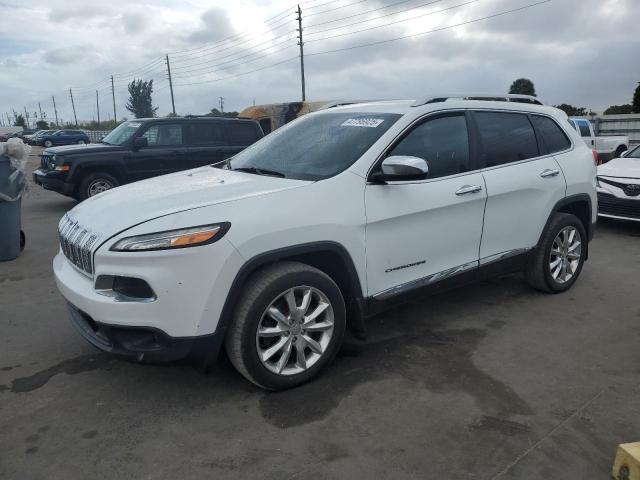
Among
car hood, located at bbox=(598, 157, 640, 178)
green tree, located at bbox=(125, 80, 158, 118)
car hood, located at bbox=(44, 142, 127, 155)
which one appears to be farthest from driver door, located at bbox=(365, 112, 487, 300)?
green tree, located at bbox=(125, 80, 158, 118)

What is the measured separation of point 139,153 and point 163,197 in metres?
7.44

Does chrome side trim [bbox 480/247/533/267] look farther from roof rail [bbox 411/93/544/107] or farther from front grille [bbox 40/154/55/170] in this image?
front grille [bbox 40/154/55/170]

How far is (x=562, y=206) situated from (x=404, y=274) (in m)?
2.06

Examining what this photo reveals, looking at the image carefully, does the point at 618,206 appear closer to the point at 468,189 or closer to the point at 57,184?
the point at 468,189

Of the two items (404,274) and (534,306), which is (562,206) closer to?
(534,306)

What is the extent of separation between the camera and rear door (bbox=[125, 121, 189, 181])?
33.3 feet

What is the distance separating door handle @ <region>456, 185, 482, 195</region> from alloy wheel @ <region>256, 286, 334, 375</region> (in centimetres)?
136

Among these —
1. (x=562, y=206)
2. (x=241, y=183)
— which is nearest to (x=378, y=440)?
(x=241, y=183)

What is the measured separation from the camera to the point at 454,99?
13.9 feet

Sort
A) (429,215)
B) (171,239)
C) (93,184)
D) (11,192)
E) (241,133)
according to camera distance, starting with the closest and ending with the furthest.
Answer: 1. (171,239)
2. (429,215)
3. (11,192)
4. (93,184)
5. (241,133)

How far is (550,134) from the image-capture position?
4887 millimetres

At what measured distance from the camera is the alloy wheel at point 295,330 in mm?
3127

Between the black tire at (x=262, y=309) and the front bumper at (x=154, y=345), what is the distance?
117mm

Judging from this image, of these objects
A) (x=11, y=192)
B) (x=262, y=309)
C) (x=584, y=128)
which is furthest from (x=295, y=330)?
(x=584, y=128)
